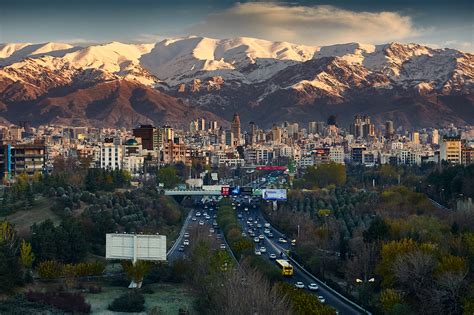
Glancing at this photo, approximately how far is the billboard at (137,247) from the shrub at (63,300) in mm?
2494

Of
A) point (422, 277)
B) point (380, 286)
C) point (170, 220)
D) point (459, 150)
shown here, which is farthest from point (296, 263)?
point (459, 150)

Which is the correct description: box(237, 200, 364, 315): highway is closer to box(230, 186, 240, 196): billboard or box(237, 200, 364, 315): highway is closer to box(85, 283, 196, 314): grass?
box(230, 186, 240, 196): billboard

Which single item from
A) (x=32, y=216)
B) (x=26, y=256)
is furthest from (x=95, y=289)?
(x=32, y=216)

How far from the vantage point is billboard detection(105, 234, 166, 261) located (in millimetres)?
32375

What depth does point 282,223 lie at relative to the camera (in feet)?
177

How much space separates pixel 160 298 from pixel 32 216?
14.7 metres

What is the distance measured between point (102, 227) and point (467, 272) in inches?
747

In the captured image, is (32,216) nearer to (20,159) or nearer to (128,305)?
(128,305)

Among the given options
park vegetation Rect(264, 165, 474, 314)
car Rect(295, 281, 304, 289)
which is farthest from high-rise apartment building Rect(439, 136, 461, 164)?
car Rect(295, 281, 304, 289)

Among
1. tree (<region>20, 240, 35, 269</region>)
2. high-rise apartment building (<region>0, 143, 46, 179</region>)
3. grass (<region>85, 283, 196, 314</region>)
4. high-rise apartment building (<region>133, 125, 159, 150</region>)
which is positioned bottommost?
grass (<region>85, 283, 196, 314</region>)

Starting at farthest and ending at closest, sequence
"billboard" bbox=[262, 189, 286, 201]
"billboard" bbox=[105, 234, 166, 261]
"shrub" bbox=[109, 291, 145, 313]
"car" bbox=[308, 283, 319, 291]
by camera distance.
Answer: "billboard" bbox=[262, 189, 286, 201]
"car" bbox=[308, 283, 319, 291]
"billboard" bbox=[105, 234, 166, 261]
"shrub" bbox=[109, 291, 145, 313]

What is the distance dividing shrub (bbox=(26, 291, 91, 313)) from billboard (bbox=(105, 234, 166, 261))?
2.49 meters

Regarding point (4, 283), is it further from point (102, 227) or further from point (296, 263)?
point (296, 263)

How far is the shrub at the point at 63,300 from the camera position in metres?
29.1
